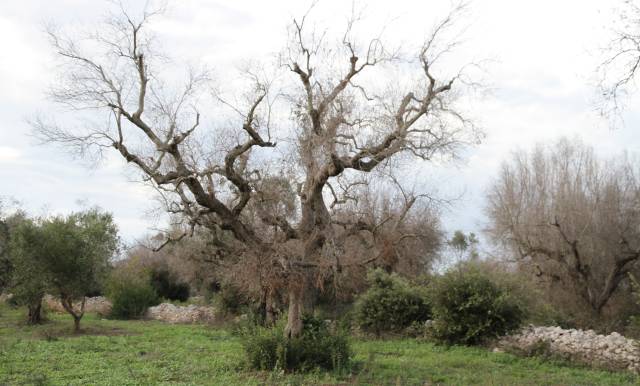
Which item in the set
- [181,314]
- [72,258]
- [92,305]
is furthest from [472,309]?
[92,305]

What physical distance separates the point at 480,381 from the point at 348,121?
6098mm

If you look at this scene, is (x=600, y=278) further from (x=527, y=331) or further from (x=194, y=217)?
(x=194, y=217)

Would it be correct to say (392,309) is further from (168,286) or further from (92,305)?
(168,286)

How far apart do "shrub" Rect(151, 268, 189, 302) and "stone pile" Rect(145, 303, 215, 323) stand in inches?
337

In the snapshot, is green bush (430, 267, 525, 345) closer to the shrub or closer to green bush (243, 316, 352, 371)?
green bush (243, 316, 352, 371)

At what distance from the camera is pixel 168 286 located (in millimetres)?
39875

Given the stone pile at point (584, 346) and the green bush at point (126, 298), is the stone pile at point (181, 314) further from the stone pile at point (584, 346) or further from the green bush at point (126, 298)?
the stone pile at point (584, 346)

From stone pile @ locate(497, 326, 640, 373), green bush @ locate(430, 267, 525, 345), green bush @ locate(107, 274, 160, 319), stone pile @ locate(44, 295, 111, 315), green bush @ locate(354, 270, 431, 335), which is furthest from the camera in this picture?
stone pile @ locate(44, 295, 111, 315)

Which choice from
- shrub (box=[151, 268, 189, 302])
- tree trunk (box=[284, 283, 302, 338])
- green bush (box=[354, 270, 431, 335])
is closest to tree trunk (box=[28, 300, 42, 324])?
shrub (box=[151, 268, 189, 302])

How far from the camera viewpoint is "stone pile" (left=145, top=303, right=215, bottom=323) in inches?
1093

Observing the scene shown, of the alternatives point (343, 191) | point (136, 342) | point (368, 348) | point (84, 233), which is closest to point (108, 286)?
point (84, 233)

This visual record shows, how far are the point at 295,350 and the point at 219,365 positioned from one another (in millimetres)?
2035

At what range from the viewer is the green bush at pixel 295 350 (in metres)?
12.5

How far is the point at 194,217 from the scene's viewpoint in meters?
13.5
